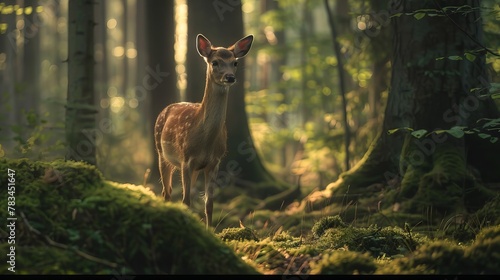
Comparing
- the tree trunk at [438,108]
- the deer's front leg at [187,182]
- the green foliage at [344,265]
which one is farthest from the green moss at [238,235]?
the tree trunk at [438,108]

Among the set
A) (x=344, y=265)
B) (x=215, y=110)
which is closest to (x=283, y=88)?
(x=215, y=110)

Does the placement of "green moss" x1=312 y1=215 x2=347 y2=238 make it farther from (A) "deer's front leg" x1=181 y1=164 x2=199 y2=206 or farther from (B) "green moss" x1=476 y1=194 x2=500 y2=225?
(A) "deer's front leg" x1=181 y1=164 x2=199 y2=206

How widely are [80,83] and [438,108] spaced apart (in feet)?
17.2

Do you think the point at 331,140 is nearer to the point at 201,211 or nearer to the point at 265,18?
the point at 201,211

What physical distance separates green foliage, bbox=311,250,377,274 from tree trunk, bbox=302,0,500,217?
3.50 m

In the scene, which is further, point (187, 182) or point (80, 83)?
point (80, 83)

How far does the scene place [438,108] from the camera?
362 inches

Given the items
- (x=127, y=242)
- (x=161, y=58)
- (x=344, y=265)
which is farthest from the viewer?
(x=161, y=58)

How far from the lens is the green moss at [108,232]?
493 centimetres

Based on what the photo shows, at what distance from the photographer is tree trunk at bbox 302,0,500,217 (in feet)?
29.2

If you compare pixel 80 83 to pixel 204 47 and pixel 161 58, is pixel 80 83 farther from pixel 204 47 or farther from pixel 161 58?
pixel 161 58

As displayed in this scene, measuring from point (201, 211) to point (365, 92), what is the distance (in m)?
5.28

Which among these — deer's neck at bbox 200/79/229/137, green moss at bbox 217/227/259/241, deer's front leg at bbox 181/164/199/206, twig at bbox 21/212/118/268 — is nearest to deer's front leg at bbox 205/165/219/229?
deer's front leg at bbox 181/164/199/206

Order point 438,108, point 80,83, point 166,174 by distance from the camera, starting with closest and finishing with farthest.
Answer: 1. point 438,108
2. point 80,83
3. point 166,174
